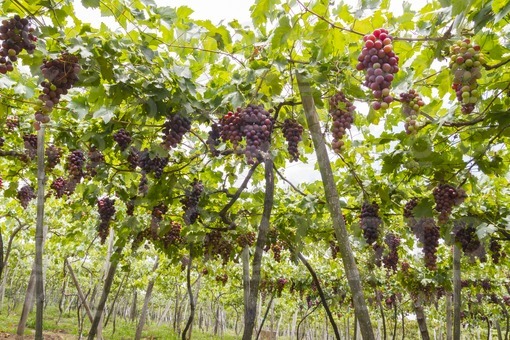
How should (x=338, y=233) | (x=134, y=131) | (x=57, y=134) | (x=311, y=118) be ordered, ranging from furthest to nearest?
(x=57, y=134) → (x=134, y=131) → (x=311, y=118) → (x=338, y=233)

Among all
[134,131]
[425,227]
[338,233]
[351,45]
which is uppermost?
[351,45]

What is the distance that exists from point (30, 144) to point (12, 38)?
3.49 meters

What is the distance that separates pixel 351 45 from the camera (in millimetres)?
2723

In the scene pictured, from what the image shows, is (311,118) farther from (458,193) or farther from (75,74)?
(458,193)

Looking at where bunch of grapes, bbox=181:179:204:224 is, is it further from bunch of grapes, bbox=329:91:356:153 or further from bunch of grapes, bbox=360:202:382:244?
bunch of grapes, bbox=329:91:356:153

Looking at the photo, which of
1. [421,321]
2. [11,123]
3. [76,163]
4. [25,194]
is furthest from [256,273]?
[421,321]

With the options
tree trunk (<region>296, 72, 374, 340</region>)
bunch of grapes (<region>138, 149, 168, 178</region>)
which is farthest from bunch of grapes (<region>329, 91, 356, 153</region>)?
bunch of grapes (<region>138, 149, 168, 178</region>)

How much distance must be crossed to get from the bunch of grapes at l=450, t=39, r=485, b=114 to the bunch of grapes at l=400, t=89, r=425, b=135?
44 cm

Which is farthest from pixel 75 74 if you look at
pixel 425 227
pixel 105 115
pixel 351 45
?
pixel 425 227

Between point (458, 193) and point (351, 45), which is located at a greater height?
point (351, 45)

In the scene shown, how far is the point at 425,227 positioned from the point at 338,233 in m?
3.50

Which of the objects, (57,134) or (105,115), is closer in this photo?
(105,115)

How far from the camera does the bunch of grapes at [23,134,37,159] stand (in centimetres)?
488

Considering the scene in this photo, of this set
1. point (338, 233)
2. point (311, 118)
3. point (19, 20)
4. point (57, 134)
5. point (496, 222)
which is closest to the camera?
point (19, 20)
